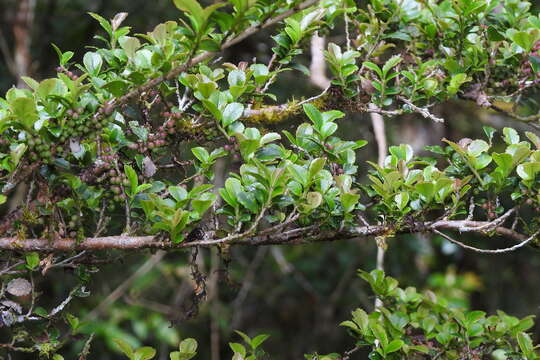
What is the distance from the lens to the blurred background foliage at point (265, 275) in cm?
307

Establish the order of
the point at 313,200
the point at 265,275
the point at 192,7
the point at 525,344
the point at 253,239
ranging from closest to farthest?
the point at 192,7 < the point at 313,200 < the point at 253,239 < the point at 525,344 < the point at 265,275

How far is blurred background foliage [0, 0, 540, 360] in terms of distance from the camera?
3.07 m

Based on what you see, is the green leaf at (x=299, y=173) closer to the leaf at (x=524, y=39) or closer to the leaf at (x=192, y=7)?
the leaf at (x=192, y=7)

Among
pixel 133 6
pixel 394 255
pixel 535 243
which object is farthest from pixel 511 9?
pixel 394 255

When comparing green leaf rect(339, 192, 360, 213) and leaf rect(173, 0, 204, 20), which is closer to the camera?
leaf rect(173, 0, 204, 20)

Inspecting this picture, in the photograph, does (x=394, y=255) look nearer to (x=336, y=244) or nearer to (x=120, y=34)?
(x=336, y=244)

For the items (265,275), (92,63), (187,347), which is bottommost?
(265,275)

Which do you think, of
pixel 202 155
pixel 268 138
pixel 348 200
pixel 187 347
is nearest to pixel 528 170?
pixel 348 200

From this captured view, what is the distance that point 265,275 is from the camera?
4395 millimetres

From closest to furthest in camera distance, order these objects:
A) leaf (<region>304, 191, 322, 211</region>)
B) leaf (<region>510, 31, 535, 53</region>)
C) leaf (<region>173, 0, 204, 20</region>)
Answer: leaf (<region>173, 0, 204, 20</region>)
leaf (<region>304, 191, 322, 211</region>)
leaf (<region>510, 31, 535, 53</region>)

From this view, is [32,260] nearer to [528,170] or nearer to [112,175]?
[112,175]

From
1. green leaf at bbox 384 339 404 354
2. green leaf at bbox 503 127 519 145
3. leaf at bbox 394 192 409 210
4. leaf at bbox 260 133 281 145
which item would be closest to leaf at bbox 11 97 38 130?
leaf at bbox 260 133 281 145

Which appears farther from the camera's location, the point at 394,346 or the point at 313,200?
the point at 394,346

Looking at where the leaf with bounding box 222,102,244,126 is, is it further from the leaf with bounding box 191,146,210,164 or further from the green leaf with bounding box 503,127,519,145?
the green leaf with bounding box 503,127,519,145
